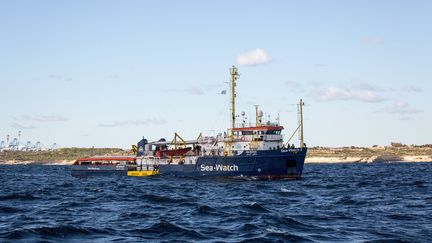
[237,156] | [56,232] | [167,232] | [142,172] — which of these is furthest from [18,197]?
[142,172]

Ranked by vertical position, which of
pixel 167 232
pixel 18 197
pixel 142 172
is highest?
pixel 142 172

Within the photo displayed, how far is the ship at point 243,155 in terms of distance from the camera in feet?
235

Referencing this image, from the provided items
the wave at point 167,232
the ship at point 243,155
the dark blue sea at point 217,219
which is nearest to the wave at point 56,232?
the dark blue sea at point 217,219

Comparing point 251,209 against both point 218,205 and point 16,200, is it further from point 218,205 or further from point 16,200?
point 16,200

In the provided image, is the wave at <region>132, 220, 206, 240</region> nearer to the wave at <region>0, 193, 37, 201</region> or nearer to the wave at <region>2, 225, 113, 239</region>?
the wave at <region>2, 225, 113, 239</region>

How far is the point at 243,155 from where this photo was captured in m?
71.9

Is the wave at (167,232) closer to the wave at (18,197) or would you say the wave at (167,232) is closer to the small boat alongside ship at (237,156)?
the wave at (18,197)

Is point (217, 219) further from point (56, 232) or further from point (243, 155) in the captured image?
point (243, 155)

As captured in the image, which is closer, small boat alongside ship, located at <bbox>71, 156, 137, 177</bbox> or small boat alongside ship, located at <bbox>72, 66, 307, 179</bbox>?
small boat alongside ship, located at <bbox>72, 66, 307, 179</bbox>

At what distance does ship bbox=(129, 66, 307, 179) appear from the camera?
71.5m

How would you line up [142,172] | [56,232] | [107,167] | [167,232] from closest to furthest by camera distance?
1. [56,232]
2. [167,232]
3. [142,172]
4. [107,167]

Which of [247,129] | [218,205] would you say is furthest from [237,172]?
[218,205]

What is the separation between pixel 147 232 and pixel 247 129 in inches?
1982

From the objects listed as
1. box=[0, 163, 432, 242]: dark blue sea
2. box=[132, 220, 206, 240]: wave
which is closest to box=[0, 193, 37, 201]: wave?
box=[0, 163, 432, 242]: dark blue sea
